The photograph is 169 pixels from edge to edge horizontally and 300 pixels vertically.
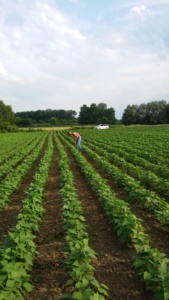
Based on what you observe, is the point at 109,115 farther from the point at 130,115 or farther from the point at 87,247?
the point at 87,247

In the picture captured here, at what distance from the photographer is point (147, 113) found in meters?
96.7

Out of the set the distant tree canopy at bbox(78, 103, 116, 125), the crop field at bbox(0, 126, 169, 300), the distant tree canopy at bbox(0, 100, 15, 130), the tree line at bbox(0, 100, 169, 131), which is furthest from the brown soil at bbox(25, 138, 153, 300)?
the distant tree canopy at bbox(78, 103, 116, 125)

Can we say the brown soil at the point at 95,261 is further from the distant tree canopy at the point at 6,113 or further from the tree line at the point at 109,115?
the distant tree canopy at the point at 6,113

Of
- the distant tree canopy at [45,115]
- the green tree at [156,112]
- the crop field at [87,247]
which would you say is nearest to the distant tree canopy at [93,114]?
the distant tree canopy at [45,115]

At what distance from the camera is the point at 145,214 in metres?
7.43

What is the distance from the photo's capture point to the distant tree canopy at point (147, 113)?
91875 millimetres

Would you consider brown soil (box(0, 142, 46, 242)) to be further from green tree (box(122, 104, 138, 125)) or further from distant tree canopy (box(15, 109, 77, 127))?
distant tree canopy (box(15, 109, 77, 127))

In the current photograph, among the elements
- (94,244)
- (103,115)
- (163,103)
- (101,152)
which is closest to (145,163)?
(101,152)

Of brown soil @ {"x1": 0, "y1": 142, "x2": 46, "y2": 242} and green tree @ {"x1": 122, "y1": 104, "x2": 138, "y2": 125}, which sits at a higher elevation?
green tree @ {"x1": 122, "y1": 104, "x2": 138, "y2": 125}

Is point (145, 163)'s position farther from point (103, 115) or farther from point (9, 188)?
point (103, 115)

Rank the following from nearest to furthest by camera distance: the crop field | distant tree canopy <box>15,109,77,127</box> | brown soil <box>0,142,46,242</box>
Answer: the crop field < brown soil <box>0,142,46,242</box> < distant tree canopy <box>15,109,77,127</box>

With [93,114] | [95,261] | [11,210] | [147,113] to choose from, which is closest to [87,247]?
[95,261]

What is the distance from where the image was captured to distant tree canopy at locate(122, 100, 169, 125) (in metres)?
91.9

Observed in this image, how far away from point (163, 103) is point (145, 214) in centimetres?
9887
